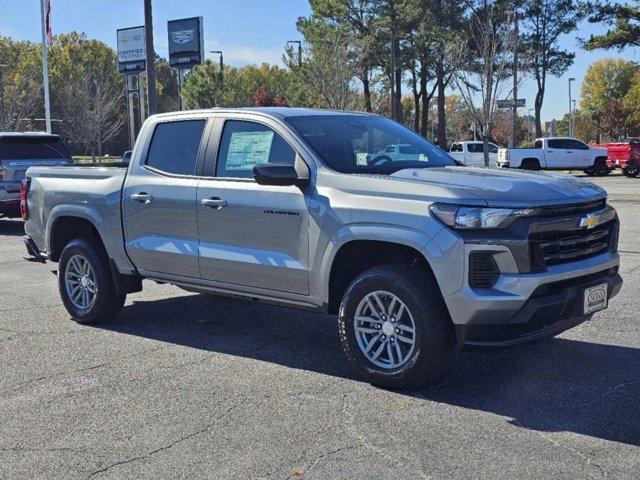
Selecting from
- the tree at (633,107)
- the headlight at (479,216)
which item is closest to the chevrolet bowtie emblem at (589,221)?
the headlight at (479,216)

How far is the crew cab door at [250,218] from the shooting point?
5438mm

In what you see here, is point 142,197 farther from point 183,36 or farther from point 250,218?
point 183,36

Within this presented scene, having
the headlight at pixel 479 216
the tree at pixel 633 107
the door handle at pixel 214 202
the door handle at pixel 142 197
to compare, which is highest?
the tree at pixel 633 107

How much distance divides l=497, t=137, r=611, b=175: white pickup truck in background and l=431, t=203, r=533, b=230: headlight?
1224 inches

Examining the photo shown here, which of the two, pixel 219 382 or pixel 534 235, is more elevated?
pixel 534 235

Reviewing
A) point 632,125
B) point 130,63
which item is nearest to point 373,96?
point 130,63

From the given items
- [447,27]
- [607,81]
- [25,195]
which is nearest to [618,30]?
[447,27]

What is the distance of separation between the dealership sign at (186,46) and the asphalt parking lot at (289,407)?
33637 mm

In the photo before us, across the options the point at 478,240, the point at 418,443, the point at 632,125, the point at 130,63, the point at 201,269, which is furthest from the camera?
the point at 632,125

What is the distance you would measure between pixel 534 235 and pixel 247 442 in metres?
2.04

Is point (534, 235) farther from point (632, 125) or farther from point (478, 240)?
point (632, 125)

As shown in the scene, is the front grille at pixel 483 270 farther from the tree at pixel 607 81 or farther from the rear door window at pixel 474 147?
the tree at pixel 607 81

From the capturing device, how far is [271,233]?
5559 millimetres

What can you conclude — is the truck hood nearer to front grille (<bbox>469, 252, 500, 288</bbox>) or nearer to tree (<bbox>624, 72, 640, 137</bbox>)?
front grille (<bbox>469, 252, 500, 288</bbox>)
